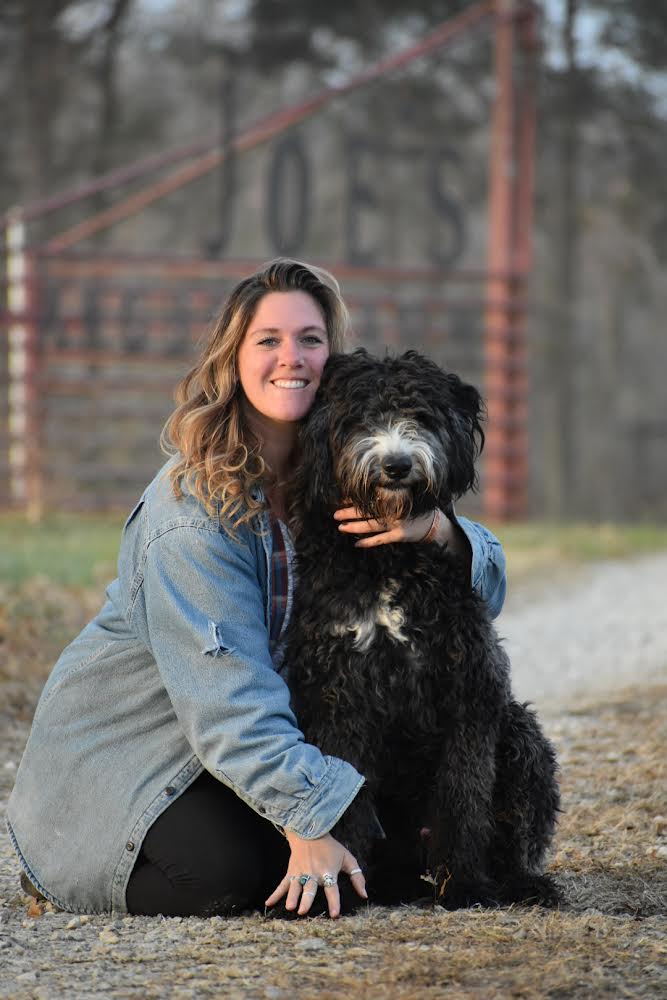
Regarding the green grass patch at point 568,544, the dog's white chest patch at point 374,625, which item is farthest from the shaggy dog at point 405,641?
the green grass patch at point 568,544

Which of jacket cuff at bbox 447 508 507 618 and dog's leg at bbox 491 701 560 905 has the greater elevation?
jacket cuff at bbox 447 508 507 618

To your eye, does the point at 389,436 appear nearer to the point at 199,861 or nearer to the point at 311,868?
the point at 311,868

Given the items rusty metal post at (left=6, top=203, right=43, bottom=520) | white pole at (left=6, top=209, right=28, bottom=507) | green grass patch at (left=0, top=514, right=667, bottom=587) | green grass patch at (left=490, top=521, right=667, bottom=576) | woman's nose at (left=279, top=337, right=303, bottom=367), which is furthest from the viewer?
white pole at (left=6, top=209, right=28, bottom=507)

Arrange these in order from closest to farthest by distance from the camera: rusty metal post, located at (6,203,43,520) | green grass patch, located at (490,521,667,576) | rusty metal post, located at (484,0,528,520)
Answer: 1. green grass patch, located at (490,521,667,576)
2. rusty metal post, located at (6,203,43,520)
3. rusty metal post, located at (484,0,528,520)

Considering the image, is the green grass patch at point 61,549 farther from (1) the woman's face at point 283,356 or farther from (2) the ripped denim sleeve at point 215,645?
(2) the ripped denim sleeve at point 215,645

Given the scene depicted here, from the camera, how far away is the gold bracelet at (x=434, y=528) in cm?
369

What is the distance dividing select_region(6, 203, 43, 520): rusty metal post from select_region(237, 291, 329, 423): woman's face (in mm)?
11452

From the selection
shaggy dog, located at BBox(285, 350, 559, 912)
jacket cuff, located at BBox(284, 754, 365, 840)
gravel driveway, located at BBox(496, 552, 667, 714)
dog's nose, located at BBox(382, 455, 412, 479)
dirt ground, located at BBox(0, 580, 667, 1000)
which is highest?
dog's nose, located at BBox(382, 455, 412, 479)

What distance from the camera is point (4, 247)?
1540 cm

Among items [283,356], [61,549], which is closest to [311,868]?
[283,356]

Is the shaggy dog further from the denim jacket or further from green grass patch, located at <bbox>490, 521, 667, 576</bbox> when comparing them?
green grass patch, located at <bbox>490, 521, 667, 576</bbox>

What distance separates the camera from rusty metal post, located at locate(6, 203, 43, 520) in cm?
1538

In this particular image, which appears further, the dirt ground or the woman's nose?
the woman's nose

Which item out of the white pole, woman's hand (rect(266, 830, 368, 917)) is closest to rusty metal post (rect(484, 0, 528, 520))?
the white pole
